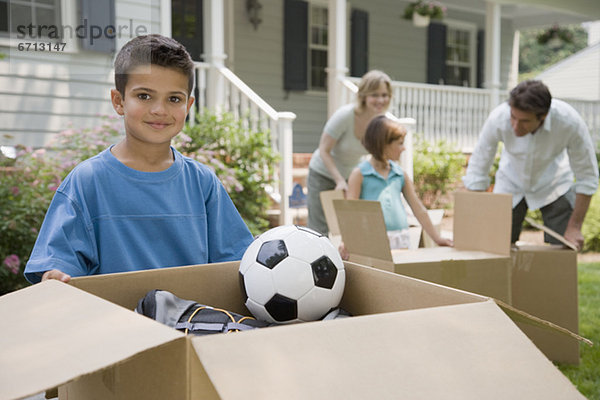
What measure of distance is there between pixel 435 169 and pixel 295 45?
130 inches

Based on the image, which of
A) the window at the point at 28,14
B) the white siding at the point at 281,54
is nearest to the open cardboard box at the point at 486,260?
the window at the point at 28,14

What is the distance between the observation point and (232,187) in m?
6.82

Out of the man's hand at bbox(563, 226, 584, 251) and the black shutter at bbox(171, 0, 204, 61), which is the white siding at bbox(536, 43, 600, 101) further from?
the man's hand at bbox(563, 226, 584, 251)

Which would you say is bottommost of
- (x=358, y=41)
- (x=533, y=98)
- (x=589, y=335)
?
(x=589, y=335)

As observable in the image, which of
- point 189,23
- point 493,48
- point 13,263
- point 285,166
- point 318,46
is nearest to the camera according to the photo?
point 13,263

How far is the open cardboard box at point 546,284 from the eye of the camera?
3.34 meters

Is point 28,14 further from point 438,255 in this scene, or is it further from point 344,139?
point 438,255

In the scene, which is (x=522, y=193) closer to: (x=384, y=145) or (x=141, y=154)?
(x=384, y=145)

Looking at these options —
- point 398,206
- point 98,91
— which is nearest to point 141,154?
point 398,206

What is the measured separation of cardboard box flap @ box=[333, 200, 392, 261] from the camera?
2.65 metres

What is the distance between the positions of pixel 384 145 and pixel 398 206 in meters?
0.42

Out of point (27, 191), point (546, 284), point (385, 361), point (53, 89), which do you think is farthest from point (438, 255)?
point (53, 89)

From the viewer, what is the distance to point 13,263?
4.71 m

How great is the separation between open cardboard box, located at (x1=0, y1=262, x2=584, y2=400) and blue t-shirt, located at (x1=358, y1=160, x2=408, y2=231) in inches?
117
